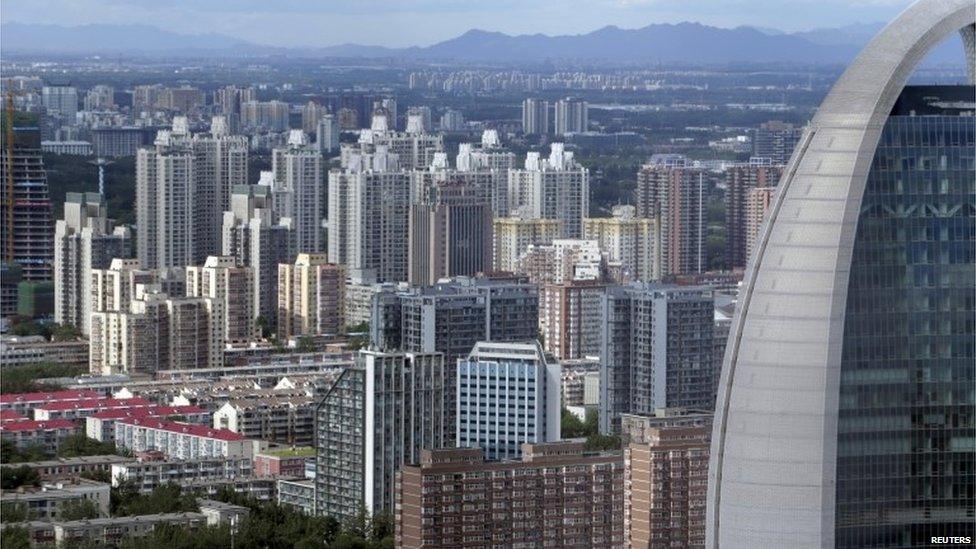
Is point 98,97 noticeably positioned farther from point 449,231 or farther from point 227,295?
point 227,295

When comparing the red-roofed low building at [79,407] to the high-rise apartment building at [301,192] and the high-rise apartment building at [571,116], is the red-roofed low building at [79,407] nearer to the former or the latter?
the high-rise apartment building at [301,192]

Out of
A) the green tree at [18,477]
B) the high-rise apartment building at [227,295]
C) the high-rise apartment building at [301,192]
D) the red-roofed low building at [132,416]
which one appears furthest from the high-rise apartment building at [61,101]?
the green tree at [18,477]

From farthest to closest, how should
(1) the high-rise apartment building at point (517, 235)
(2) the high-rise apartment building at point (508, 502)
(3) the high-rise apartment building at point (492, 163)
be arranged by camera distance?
(3) the high-rise apartment building at point (492, 163) → (1) the high-rise apartment building at point (517, 235) → (2) the high-rise apartment building at point (508, 502)

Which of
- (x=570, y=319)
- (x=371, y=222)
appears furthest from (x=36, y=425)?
(x=371, y=222)

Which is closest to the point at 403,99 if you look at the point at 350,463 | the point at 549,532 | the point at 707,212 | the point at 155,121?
the point at 155,121

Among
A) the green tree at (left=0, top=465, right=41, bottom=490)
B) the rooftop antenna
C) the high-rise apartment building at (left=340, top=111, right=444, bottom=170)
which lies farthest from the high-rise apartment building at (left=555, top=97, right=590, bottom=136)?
the green tree at (left=0, top=465, right=41, bottom=490)

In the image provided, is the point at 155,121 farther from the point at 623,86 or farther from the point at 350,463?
the point at 350,463

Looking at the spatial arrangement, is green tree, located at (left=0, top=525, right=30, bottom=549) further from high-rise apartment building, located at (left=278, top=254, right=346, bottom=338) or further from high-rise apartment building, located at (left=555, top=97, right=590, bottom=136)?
high-rise apartment building, located at (left=555, top=97, right=590, bottom=136)
